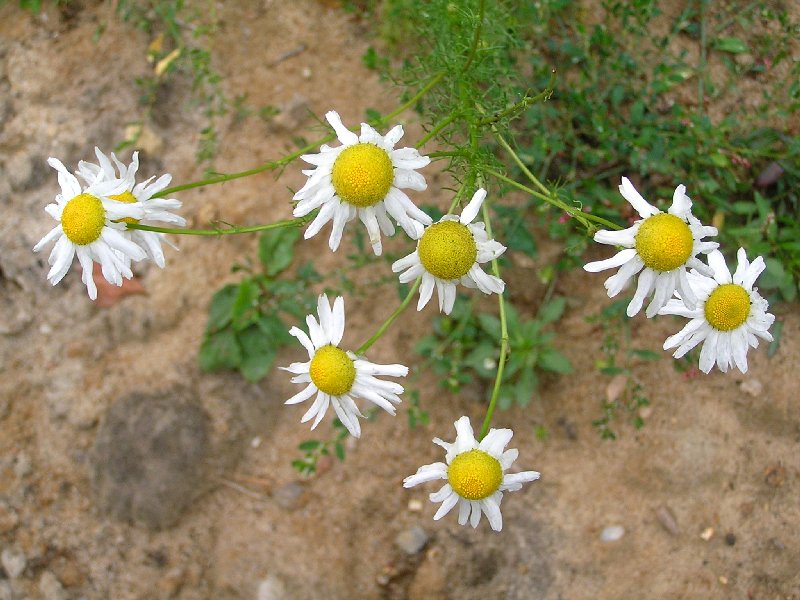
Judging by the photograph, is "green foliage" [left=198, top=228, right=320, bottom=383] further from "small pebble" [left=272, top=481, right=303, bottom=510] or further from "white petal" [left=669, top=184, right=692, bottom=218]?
"white petal" [left=669, top=184, right=692, bottom=218]

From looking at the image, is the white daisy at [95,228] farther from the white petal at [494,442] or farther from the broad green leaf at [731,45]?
the broad green leaf at [731,45]

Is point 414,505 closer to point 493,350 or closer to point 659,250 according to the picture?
point 493,350

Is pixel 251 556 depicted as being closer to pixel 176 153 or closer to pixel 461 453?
pixel 461 453

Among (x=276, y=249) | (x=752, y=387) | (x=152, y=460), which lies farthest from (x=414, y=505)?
(x=752, y=387)

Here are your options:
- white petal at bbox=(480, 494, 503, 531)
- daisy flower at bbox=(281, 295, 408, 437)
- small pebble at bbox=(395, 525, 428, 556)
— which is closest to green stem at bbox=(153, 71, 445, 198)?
daisy flower at bbox=(281, 295, 408, 437)

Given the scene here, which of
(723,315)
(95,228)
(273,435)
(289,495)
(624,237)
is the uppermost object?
(624,237)
